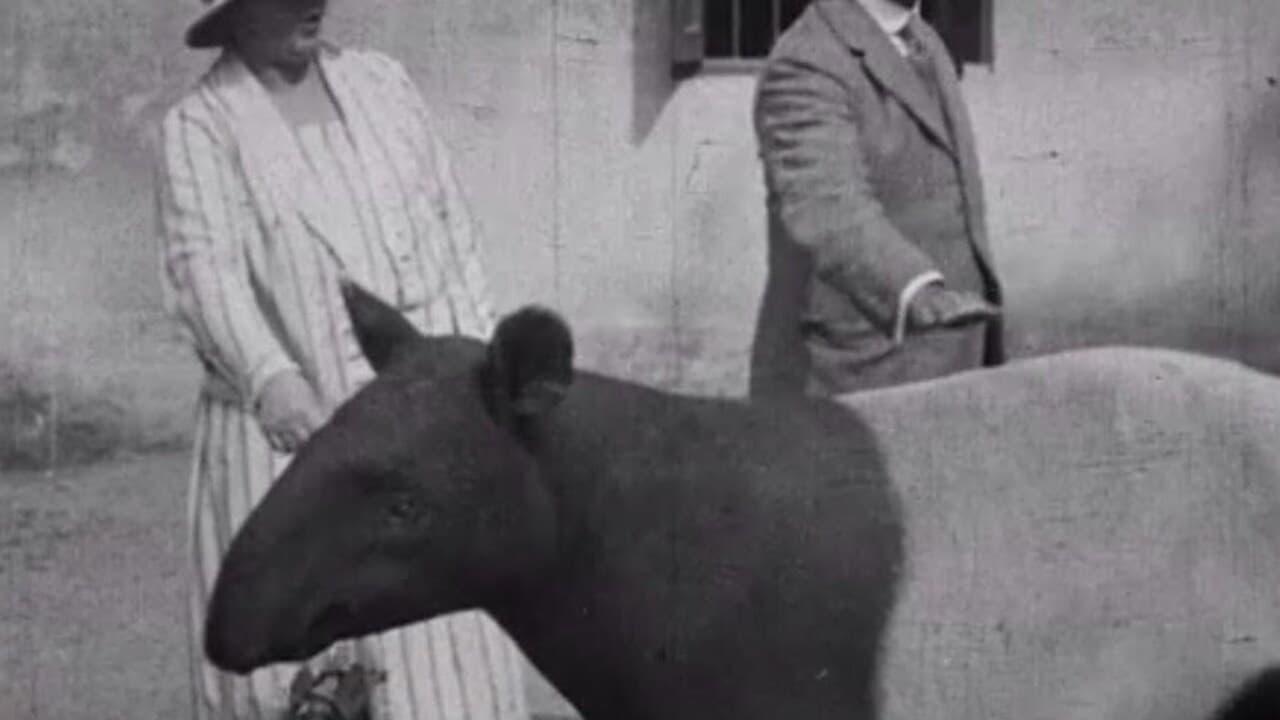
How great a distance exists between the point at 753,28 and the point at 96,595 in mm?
2410

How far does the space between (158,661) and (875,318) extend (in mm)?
3222

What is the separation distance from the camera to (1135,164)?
10805mm

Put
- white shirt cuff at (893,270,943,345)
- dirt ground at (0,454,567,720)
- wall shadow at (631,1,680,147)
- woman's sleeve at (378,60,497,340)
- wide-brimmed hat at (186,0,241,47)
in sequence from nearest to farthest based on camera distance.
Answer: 1. white shirt cuff at (893,270,943,345)
2. wide-brimmed hat at (186,0,241,47)
3. woman's sleeve at (378,60,497,340)
4. dirt ground at (0,454,567,720)
5. wall shadow at (631,1,680,147)

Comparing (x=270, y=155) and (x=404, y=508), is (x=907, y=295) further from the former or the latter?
(x=404, y=508)

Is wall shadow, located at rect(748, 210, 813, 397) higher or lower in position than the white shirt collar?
lower

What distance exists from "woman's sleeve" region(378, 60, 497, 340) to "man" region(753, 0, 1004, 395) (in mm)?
493

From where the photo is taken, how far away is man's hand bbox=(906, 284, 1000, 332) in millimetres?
5980

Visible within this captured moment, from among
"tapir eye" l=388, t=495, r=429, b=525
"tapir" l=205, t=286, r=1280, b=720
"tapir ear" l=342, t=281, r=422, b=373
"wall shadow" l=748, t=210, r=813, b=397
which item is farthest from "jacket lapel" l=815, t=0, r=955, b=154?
"tapir eye" l=388, t=495, r=429, b=525

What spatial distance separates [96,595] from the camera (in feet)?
31.8

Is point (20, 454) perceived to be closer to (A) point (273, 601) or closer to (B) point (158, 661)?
(B) point (158, 661)

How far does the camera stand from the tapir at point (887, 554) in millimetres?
5094

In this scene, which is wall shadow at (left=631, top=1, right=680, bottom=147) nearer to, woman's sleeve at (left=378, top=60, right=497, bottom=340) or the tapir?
woman's sleeve at (left=378, top=60, right=497, bottom=340)

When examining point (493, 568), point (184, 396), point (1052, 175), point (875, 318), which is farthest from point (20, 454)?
point (493, 568)

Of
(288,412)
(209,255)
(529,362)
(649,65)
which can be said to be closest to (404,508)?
(529,362)
